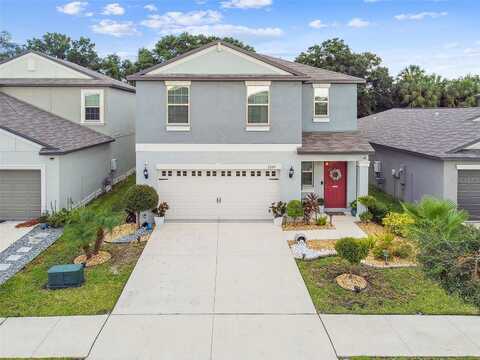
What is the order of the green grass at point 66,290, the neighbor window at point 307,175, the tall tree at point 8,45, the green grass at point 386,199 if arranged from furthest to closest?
the tall tree at point 8,45 → the green grass at point 386,199 → the neighbor window at point 307,175 → the green grass at point 66,290

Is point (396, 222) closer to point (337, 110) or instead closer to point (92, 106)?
point (337, 110)

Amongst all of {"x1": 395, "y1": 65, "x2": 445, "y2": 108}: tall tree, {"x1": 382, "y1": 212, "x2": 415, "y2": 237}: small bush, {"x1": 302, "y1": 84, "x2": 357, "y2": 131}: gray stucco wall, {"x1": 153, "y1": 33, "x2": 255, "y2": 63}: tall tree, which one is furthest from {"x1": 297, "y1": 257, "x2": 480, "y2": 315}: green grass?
{"x1": 153, "y1": 33, "x2": 255, "y2": 63}: tall tree

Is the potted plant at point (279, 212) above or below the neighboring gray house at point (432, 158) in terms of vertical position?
below

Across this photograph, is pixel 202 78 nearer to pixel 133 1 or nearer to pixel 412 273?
pixel 412 273

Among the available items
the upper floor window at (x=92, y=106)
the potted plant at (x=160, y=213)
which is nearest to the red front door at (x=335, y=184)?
the potted plant at (x=160, y=213)

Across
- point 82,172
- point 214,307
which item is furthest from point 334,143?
point 82,172

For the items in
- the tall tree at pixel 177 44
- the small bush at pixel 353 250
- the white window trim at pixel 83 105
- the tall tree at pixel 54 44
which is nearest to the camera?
the small bush at pixel 353 250

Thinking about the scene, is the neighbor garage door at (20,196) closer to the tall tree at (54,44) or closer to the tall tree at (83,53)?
the tall tree at (83,53)
